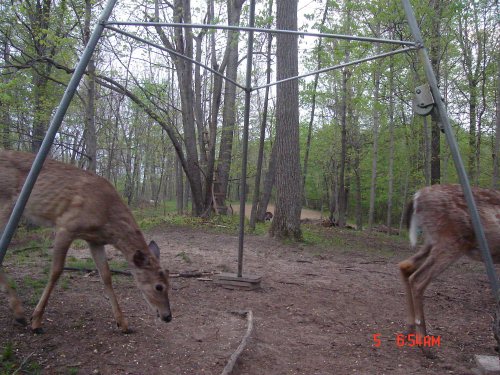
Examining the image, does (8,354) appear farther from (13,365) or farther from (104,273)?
(104,273)

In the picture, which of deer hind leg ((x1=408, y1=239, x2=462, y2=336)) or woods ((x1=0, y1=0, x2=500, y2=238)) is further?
woods ((x1=0, y1=0, x2=500, y2=238))

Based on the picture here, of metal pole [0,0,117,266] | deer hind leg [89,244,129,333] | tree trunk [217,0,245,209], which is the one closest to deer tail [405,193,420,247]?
deer hind leg [89,244,129,333]

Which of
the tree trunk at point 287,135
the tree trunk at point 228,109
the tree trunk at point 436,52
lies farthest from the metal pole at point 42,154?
the tree trunk at point 228,109

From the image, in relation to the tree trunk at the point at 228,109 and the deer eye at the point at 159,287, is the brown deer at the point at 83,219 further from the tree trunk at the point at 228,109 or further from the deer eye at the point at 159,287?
the tree trunk at the point at 228,109

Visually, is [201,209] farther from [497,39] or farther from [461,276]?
[497,39]

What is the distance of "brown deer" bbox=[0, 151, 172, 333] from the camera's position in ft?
13.7

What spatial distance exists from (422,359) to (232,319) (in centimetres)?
204

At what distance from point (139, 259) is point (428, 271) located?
292cm

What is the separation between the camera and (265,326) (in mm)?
4734

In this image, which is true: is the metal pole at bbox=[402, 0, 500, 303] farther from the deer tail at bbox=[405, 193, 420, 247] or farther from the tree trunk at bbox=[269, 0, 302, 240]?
the tree trunk at bbox=[269, 0, 302, 240]

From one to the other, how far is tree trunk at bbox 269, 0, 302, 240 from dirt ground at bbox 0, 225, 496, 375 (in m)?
3.13

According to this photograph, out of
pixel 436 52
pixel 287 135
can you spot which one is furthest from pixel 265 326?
pixel 436 52

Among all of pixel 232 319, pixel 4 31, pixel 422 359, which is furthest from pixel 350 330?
pixel 4 31

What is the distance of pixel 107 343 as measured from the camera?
3877 mm
